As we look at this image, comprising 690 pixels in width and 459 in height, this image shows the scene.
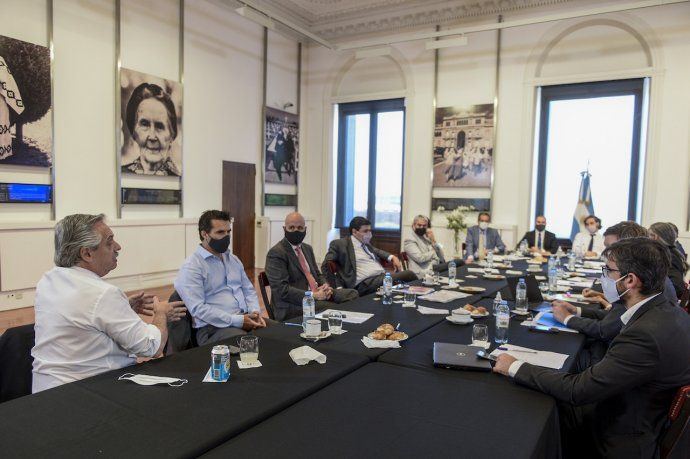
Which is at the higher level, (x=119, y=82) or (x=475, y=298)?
(x=119, y=82)

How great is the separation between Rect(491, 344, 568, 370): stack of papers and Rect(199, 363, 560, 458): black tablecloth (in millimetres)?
378

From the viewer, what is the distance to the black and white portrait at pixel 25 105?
5898mm

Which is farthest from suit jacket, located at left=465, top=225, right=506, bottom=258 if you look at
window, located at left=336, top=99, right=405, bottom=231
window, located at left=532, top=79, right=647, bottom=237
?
window, located at left=336, top=99, right=405, bottom=231

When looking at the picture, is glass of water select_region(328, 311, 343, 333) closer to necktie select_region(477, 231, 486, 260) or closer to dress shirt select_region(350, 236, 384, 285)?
dress shirt select_region(350, 236, 384, 285)

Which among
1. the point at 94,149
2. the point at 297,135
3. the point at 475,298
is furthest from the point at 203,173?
the point at 475,298

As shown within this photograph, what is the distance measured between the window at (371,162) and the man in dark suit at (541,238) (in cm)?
296

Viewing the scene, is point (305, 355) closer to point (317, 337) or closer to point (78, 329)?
point (317, 337)

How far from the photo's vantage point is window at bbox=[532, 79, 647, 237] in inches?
327

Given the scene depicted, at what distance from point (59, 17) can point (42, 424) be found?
22.1ft

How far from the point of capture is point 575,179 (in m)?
8.87

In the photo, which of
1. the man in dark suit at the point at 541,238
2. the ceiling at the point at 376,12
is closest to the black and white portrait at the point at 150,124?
the ceiling at the point at 376,12

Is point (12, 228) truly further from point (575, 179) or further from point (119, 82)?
point (575, 179)

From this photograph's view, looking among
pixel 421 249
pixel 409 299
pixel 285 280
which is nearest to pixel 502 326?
pixel 409 299

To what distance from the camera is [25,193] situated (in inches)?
245
